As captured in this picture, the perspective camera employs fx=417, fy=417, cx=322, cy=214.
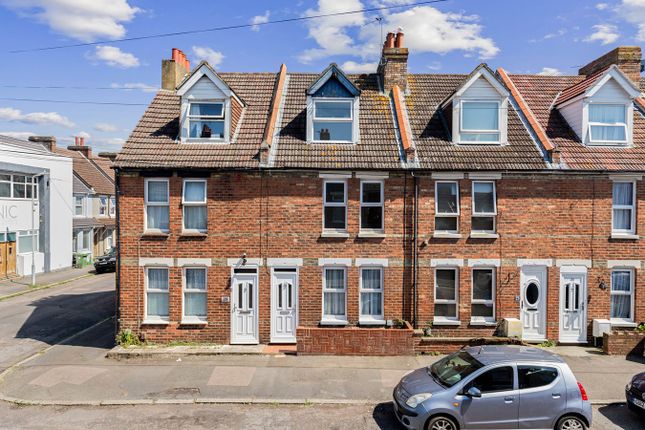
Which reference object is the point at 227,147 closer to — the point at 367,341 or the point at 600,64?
the point at 367,341

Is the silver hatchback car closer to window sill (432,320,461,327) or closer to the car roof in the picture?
the car roof

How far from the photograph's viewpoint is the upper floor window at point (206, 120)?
14.1m

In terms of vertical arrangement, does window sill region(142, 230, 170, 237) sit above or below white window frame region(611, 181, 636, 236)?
below

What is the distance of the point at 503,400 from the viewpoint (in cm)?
800

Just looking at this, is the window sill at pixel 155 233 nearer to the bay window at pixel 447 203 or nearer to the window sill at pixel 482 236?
the bay window at pixel 447 203

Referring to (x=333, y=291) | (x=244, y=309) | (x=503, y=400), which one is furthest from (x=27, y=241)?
(x=503, y=400)

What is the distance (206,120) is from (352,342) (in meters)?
8.67

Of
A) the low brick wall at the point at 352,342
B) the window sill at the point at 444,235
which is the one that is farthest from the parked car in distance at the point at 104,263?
the window sill at the point at 444,235

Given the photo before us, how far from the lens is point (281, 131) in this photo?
47.6 ft

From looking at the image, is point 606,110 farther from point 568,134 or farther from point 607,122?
point 568,134

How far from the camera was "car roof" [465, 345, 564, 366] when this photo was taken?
8.36 m

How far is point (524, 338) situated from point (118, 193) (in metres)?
13.7

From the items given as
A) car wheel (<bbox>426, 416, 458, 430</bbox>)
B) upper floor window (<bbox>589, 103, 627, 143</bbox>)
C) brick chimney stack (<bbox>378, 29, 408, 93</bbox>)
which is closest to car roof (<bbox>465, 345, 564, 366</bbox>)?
car wheel (<bbox>426, 416, 458, 430</bbox>)

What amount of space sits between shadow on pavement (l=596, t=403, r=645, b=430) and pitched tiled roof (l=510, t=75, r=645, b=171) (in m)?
7.04
